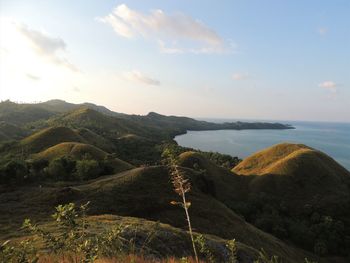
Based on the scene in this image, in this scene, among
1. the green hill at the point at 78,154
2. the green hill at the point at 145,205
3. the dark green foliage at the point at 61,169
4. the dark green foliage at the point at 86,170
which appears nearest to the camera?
the green hill at the point at 145,205

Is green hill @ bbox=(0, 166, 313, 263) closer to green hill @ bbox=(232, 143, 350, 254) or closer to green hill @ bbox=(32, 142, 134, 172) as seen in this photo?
green hill @ bbox=(232, 143, 350, 254)

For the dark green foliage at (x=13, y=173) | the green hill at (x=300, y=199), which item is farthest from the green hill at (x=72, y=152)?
the green hill at (x=300, y=199)

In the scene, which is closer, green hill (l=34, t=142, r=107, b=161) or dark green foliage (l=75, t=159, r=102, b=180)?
dark green foliage (l=75, t=159, r=102, b=180)

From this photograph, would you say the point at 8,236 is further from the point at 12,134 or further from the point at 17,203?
the point at 12,134

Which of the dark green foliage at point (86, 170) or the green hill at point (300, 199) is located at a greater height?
the dark green foliage at point (86, 170)

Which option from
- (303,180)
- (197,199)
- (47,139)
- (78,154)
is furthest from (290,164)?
(47,139)

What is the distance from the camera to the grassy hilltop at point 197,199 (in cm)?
2638

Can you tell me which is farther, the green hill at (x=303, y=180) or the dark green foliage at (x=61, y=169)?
the green hill at (x=303, y=180)

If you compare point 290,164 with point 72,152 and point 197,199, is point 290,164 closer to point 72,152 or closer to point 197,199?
point 197,199

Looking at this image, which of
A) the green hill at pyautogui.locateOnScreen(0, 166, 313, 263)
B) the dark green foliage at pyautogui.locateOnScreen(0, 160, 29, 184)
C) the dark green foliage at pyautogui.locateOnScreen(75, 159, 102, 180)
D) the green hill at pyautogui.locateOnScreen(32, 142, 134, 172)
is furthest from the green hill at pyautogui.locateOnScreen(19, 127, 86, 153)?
the green hill at pyautogui.locateOnScreen(0, 166, 313, 263)

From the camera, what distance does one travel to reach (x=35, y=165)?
2359 inches

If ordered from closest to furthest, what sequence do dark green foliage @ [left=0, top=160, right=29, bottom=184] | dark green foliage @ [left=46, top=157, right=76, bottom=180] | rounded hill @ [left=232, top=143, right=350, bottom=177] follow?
1. dark green foliage @ [left=0, top=160, right=29, bottom=184]
2. dark green foliage @ [left=46, top=157, right=76, bottom=180]
3. rounded hill @ [left=232, top=143, right=350, bottom=177]

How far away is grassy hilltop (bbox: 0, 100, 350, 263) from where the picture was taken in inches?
1039

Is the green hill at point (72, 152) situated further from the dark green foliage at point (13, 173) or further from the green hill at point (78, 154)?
the dark green foliage at point (13, 173)
